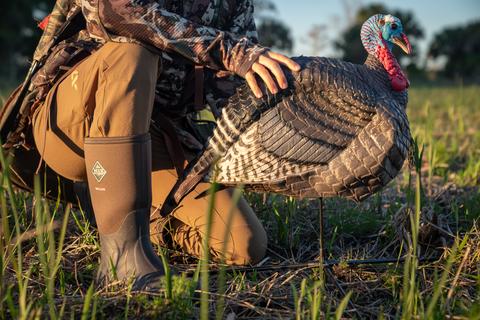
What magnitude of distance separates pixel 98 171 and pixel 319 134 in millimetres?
859

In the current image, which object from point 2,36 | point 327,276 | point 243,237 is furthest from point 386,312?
point 2,36

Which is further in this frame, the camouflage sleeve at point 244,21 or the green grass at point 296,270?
the camouflage sleeve at point 244,21

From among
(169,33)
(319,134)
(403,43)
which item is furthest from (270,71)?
(403,43)

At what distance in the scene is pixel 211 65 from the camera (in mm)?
2322

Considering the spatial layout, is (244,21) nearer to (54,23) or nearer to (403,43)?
(403,43)

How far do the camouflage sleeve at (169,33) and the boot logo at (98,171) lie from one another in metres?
0.51

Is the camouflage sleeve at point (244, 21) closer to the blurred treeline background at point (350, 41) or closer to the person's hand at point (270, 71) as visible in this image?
the person's hand at point (270, 71)

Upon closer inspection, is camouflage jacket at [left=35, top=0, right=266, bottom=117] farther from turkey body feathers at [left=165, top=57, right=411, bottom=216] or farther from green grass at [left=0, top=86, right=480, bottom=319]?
green grass at [left=0, top=86, right=480, bottom=319]

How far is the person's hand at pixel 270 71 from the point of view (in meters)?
2.16

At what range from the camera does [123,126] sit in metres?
2.15

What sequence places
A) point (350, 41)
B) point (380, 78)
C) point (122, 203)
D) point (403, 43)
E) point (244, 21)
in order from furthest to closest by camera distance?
point (350, 41) → point (244, 21) → point (403, 43) → point (380, 78) → point (122, 203)

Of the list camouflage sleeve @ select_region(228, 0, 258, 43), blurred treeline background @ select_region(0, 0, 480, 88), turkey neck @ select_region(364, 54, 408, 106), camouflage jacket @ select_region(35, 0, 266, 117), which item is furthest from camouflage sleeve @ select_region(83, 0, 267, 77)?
blurred treeline background @ select_region(0, 0, 480, 88)

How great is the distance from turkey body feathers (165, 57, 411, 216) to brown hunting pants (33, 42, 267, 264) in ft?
1.23

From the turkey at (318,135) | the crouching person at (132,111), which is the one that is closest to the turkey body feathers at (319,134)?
the turkey at (318,135)
